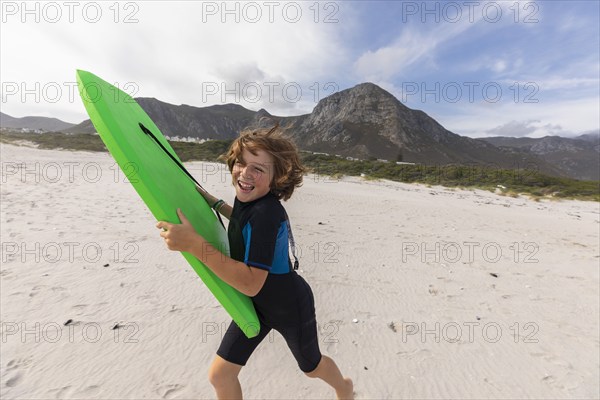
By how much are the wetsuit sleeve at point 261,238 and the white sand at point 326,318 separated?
1.68 meters

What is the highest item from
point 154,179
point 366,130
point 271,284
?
point 366,130

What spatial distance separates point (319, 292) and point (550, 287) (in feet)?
13.3

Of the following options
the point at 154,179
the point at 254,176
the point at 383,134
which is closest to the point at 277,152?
the point at 254,176

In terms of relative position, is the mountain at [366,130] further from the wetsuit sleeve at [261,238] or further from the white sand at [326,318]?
the wetsuit sleeve at [261,238]

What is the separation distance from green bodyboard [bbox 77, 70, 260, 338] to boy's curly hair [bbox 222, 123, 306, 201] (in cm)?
42

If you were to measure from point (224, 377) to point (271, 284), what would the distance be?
766 millimetres

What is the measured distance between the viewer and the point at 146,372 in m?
2.58

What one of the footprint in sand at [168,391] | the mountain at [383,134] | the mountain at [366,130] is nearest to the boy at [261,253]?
the footprint in sand at [168,391]

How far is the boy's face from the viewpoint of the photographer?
5.51 feet

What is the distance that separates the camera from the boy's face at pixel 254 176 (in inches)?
66.2

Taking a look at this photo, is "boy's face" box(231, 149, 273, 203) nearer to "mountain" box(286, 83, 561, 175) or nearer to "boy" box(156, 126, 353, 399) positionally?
"boy" box(156, 126, 353, 399)

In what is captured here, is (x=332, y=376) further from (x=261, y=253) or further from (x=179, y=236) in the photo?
(x=179, y=236)

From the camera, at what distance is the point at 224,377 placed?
1922 millimetres

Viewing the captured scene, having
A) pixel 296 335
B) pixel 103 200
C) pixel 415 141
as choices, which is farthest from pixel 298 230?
pixel 415 141
